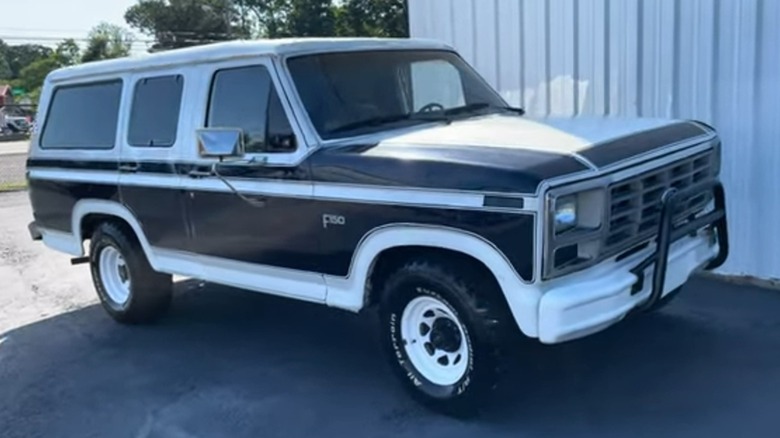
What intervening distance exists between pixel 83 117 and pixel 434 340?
155 inches

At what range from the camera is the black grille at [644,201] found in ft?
13.3

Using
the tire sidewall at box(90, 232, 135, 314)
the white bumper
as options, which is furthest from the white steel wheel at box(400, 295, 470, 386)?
the tire sidewall at box(90, 232, 135, 314)

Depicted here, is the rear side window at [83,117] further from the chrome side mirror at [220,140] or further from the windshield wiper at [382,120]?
the windshield wiper at [382,120]

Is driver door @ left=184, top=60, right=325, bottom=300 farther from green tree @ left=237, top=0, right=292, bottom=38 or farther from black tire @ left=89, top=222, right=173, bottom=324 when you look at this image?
green tree @ left=237, top=0, right=292, bottom=38

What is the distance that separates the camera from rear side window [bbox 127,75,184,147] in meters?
5.78

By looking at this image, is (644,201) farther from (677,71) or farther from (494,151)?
(677,71)

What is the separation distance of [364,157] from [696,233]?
6.69 ft

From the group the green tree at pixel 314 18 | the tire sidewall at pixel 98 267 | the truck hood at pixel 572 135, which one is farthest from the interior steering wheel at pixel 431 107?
the green tree at pixel 314 18

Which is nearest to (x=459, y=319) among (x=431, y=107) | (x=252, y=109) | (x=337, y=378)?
(x=337, y=378)

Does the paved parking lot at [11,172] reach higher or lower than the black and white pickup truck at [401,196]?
lower

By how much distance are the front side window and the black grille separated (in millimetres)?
1937

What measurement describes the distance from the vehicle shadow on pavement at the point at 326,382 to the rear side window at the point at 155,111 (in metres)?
1.57

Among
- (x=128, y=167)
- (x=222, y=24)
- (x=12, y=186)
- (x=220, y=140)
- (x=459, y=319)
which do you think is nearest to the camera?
(x=459, y=319)

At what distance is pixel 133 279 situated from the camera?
21.3ft
